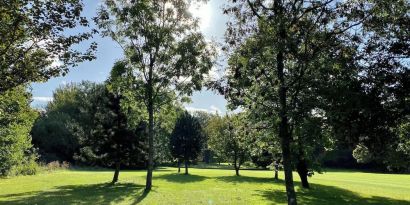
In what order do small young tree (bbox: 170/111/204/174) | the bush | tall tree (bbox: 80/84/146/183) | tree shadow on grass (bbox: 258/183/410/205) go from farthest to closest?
1. small young tree (bbox: 170/111/204/174)
2. the bush
3. tall tree (bbox: 80/84/146/183)
4. tree shadow on grass (bbox: 258/183/410/205)

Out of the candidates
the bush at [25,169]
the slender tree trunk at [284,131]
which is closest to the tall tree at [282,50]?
the slender tree trunk at [284,131]

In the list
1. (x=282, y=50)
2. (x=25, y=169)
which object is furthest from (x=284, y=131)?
(x=25, y=169)

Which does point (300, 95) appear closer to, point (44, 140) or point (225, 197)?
point (225, 197)

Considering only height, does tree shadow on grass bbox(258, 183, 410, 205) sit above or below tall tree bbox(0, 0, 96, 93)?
below

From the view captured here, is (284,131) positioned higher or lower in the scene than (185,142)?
lower

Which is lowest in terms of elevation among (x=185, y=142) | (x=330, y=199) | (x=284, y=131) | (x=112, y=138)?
(x=330, y=199)

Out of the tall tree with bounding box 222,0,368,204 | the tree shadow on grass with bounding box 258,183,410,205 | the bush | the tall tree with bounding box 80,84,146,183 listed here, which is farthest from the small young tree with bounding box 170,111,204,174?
the tall tree with bounding box 222,0,368,204

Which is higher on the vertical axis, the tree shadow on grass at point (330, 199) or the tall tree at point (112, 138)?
the tall tree at point (112, 138)

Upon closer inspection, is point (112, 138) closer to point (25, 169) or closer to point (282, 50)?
point (25, 169)

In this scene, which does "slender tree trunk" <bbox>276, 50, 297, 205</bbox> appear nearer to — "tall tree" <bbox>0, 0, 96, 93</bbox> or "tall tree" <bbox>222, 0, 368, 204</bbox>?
"tall tree" <bbox>222, 0, 368, 204</bbox>

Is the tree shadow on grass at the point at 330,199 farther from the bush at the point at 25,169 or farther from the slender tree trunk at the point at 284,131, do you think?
the bush at the point at 25,169

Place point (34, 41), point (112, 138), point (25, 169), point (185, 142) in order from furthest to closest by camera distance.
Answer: point (185, 142)
point (25, 169)
point (112, 138)
point (34, 41)

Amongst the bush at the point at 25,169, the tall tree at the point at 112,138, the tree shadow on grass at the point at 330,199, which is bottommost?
the tree shadow on grass at the point at 330,199

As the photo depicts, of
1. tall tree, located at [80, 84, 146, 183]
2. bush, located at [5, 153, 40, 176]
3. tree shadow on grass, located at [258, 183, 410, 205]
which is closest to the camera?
tree shadow on grass, located at [258, 183, 410, 205]
